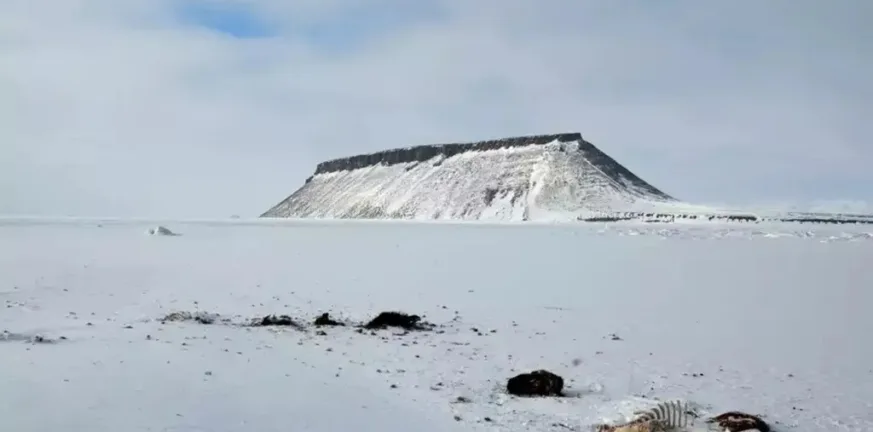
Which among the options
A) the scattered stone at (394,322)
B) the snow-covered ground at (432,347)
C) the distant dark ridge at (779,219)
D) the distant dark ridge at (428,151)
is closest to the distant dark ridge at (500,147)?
the distant dark ridge at (428,151)

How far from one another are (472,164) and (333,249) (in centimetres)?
11828

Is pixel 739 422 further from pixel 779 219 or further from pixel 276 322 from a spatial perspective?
pixel 779 219

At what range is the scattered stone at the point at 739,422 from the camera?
773 centimetres

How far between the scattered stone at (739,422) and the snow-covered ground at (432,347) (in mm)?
461

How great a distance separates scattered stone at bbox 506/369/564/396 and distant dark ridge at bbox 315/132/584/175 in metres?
144

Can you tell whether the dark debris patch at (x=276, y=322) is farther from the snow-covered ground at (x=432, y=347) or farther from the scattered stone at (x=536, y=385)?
the scattered stone at (x=536, y=385)

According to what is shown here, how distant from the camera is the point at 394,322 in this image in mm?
13961

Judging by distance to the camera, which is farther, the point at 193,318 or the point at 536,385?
the point at 193,318

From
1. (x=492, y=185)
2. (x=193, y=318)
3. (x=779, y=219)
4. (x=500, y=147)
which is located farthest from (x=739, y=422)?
(x=500, y=147)

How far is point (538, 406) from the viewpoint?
8.58m

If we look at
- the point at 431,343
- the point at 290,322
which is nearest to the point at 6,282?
the point at 290,322

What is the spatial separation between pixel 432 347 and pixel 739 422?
17.9 ft

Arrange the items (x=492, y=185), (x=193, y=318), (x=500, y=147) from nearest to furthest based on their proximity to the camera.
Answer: (x=193, y=318) < (x=492, y=185) < (x=500, y=147)

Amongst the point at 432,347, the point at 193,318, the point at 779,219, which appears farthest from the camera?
the point at 779,219
